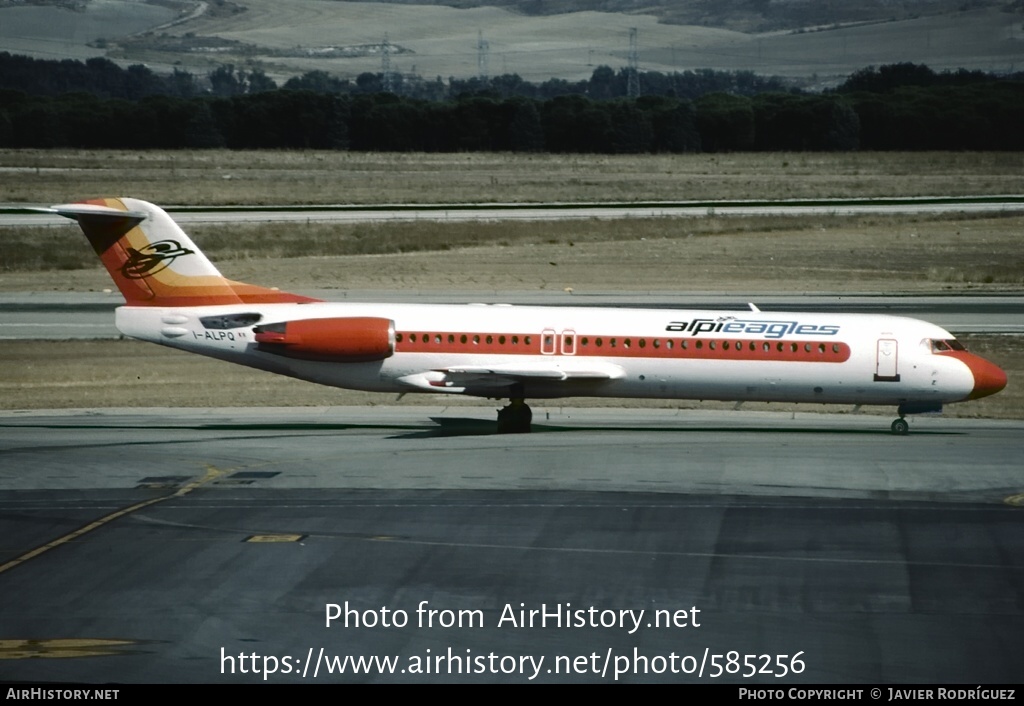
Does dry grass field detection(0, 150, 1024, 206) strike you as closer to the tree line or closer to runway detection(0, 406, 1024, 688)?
the tree line

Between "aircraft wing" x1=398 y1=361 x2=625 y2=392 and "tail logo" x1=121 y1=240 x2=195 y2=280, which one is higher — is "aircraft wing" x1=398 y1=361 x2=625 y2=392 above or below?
below

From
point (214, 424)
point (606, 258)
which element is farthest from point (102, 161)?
point (214, 424)

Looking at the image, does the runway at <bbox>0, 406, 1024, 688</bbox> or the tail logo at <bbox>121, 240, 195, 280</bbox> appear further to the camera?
the tail logo at <bbox>121, 240, 195, 280</bbox>

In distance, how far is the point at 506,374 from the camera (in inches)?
1257

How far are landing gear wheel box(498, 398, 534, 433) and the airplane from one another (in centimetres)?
4

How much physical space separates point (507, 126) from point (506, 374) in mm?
85210

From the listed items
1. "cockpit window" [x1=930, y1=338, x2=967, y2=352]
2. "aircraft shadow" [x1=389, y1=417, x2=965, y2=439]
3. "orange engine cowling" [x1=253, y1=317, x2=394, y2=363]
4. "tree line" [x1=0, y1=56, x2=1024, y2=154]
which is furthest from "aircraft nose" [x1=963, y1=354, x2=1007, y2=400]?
"tree line" [x1=0, y1=56, x2=1024, y2=154]

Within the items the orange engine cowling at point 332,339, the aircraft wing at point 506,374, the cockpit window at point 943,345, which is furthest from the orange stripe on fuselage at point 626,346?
the cockpit window at point 943,345

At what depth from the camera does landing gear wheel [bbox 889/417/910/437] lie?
3269 centimetres

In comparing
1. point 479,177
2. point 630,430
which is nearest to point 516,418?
point 630,430

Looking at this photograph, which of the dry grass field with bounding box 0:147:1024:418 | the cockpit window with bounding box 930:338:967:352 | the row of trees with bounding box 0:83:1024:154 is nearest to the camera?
the cockpit window with bounding box 930:338:967:352

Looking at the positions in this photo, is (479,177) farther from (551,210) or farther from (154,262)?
(154,262)

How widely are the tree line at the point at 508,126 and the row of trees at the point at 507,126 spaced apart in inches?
3.4

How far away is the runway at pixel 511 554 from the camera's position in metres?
16.2
